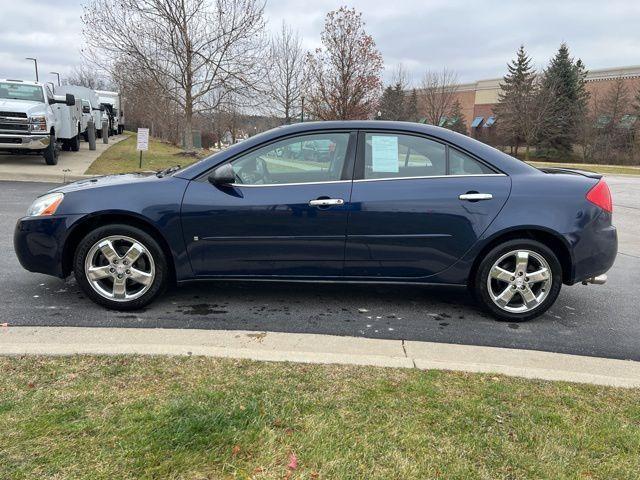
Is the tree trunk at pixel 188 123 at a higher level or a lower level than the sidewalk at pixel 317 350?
higher

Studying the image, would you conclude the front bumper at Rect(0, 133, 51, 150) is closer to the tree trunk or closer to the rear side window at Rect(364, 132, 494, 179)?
the tree trunk

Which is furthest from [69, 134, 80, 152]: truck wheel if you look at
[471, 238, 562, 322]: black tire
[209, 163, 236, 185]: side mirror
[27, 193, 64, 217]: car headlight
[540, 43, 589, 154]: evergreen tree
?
[540, 43, 589, 154]: evergreen tree

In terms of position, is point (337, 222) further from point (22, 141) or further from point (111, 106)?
point (111, 106)

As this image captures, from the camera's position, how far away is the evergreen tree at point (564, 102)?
1826 inches

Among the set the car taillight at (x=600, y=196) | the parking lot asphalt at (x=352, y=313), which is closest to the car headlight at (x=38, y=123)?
the parking lot asphalt at (x=352, y=313)

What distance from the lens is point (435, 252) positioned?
12.9 feet

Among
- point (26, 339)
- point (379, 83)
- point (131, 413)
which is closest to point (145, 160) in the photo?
point (379, 83)

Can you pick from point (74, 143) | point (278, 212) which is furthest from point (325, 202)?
point (74, 143)

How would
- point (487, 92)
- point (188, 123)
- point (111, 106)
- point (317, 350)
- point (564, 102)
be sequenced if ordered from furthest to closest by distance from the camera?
point (487, 92) → point (564, 102) → point (111, 106) → point (188, 123) → point (317, 350)

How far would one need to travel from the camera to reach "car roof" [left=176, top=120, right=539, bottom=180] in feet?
13.0

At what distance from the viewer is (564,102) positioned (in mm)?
46594

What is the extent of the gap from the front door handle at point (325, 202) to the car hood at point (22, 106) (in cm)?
1162

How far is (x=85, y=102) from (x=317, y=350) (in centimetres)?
2216

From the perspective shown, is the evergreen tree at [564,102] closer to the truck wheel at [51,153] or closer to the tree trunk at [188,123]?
the tree trunk at [188,123]
